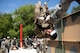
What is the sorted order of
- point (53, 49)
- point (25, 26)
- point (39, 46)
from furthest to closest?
point (25, 26), point (39, 46), point (53, 49)

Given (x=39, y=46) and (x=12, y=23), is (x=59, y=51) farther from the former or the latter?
(x=12, y=23)

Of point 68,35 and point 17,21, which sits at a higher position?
point 17,21

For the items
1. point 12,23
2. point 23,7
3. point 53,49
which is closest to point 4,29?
point 12,23

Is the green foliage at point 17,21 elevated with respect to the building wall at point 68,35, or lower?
elevated

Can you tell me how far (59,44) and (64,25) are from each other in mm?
439

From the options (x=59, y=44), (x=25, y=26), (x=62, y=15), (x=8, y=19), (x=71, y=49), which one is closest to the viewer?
(x=71, y=49)

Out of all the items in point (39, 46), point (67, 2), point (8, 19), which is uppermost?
point (8, 19)

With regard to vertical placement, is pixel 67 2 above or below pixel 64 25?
above

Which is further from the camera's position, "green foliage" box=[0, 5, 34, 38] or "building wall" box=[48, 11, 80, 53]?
"green foliage" box=[0, 5, 34, 38]

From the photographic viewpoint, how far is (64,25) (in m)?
3.95

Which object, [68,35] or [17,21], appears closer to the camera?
[68,35]

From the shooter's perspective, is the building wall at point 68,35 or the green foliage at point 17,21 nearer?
the building wall at point 68,35

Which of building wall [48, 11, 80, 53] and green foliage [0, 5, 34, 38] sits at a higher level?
green foliage [0, 5, 34, 38]

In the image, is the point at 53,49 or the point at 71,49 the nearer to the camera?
the point at 71,49
